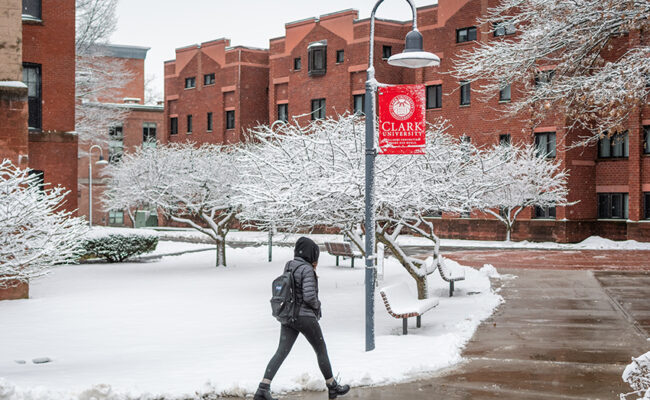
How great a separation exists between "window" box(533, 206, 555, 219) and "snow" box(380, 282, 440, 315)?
90.4 feet

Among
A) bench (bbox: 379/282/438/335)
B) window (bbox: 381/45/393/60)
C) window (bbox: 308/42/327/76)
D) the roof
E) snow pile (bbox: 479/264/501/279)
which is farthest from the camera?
the roof

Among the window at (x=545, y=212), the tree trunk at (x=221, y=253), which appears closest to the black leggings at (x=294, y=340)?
the tree trunk at (x=221, y=253)

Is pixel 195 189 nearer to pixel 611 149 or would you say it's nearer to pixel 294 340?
pixel 294 340

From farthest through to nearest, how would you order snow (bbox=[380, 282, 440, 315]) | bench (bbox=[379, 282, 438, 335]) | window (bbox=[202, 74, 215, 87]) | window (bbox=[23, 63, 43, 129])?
window (bbox=[202, 74, 215, 87]) < window (bbox=[23, 63, 43, 129]) < snow (bbox=[380, 282, 440, 315]) < bench (bbox=[379, 282, 438, 335])

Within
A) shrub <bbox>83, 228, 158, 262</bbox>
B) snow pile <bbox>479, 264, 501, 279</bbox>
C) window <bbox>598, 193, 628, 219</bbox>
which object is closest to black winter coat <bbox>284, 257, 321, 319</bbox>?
snow pile <bbox>479, 264, 501, 279</bbox>

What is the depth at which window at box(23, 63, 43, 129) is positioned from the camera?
21.8m

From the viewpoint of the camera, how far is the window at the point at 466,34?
136 ft

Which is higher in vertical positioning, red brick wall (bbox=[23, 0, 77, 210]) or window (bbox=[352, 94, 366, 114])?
window (bbox=[352, 94, 366, 114])

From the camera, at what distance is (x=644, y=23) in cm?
1081

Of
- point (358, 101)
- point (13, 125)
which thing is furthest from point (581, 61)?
point (358, 101)

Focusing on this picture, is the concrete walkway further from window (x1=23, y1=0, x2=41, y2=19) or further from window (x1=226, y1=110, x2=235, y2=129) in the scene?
window (x1=226, y1=110, x2=235, y2=129)

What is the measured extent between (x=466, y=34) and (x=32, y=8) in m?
26.6

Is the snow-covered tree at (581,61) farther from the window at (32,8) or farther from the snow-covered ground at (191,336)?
the window at (32,8)

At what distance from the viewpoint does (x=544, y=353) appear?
989 cm
